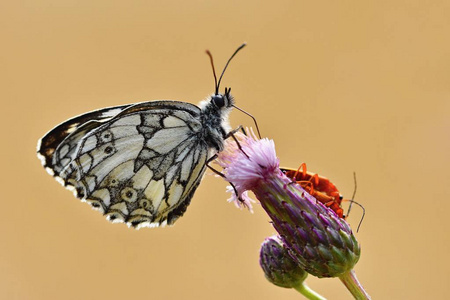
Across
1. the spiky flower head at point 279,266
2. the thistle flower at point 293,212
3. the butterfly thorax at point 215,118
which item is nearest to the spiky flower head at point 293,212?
the thistle flower at point 293,212

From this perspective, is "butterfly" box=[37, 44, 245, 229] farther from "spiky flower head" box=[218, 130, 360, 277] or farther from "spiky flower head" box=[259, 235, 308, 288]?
"spiky flower head" box=[259, 235, 308, 288]

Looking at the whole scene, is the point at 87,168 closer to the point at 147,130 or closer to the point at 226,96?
the point at 147,130

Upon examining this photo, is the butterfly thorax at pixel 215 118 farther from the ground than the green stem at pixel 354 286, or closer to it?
farther from the ground

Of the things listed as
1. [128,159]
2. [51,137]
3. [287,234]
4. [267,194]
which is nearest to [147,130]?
[128,159]

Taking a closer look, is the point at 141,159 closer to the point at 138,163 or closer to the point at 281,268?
the point at 138,163

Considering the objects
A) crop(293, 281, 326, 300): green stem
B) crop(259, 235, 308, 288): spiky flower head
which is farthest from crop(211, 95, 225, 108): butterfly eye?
crop(293, 281, 326, 300): green stem

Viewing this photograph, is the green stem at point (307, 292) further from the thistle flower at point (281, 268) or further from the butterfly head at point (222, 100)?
the butterfly head at point (222, 100)

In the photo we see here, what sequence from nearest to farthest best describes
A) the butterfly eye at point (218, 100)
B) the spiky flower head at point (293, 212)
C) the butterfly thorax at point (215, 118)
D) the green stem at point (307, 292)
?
1. the spiky flower head at point (293, 212)
2. the green stem at point (307, 292)
3. the butterfly thorax at point (215, 118)
4. the butterfly eye at point (218, 100)
